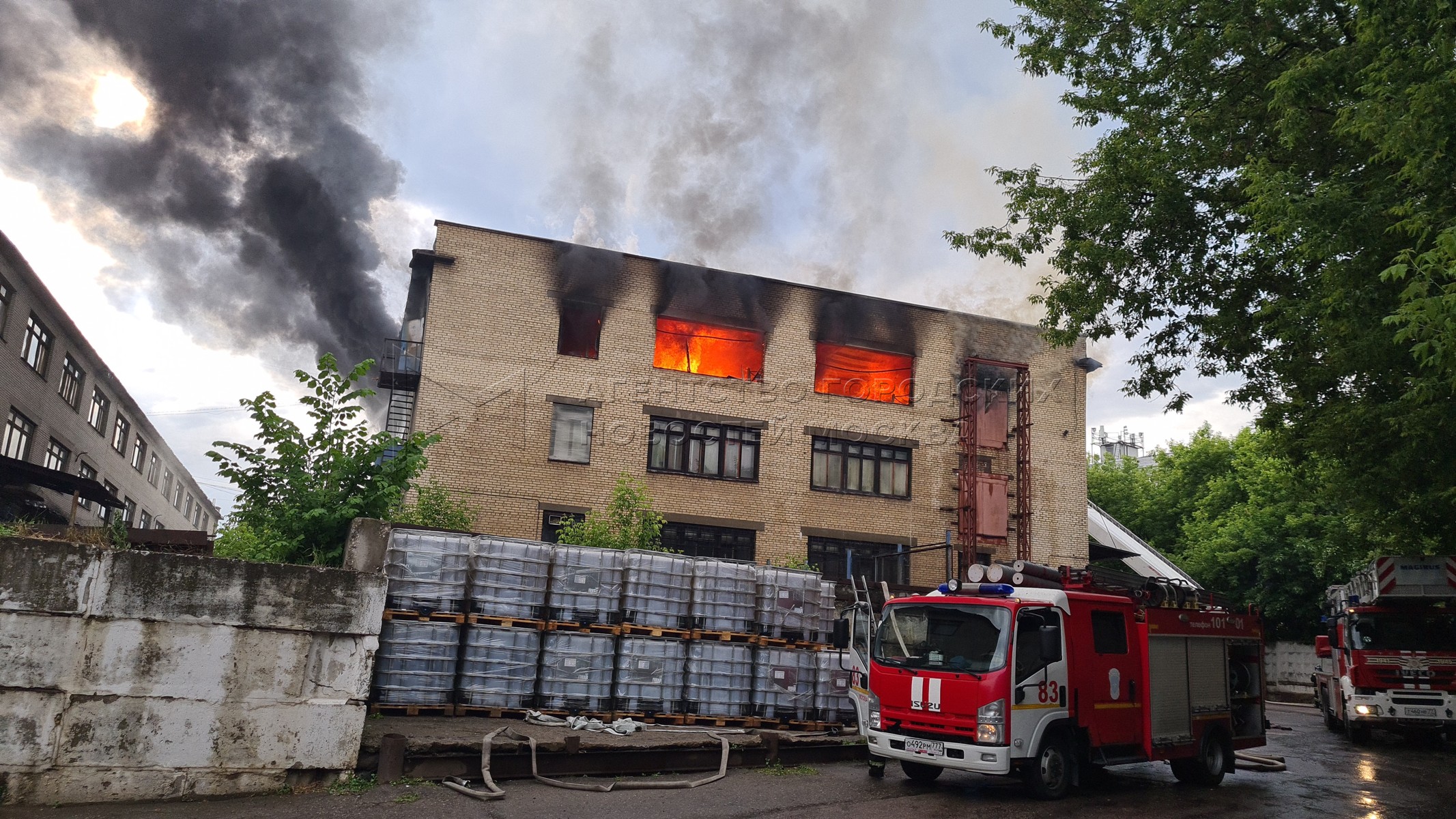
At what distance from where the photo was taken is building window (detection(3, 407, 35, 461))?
26.6 m

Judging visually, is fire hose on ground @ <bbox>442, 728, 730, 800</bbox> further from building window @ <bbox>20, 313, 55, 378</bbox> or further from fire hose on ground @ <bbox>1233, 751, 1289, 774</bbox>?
building window @ <bbox>20, 313, 55, 378</bbox>

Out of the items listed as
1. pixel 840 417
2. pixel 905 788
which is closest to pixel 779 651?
pixel 905 788

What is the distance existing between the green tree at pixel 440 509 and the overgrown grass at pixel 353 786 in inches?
474

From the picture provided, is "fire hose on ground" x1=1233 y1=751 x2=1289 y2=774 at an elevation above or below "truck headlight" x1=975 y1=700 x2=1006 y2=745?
below

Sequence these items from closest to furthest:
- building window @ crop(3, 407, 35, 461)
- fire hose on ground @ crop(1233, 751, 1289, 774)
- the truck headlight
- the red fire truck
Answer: the truck headlight
the red fire truck
fire hose on ground @ crop(1233, 751, 1289, 774)
building window @ crop(3, 407, 35, 461)

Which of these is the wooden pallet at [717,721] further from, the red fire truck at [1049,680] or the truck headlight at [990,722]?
the truck headlight at [990,722]

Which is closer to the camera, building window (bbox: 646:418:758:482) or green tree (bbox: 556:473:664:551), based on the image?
green tree (bbox: 556:473:664:551)

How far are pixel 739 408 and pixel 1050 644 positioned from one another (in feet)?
53.3

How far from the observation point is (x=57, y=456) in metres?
31.8

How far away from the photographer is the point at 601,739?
10703mm

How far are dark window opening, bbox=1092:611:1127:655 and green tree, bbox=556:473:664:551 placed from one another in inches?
489

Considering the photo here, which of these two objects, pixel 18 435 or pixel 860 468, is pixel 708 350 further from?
pixel 18 435

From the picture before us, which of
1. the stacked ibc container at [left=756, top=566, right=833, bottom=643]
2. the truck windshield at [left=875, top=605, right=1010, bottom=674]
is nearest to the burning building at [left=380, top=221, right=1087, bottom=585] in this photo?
the stacked ibc container at [left=756, top=566, right=833, bottom=643]

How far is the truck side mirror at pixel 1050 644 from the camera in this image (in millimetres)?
10305
